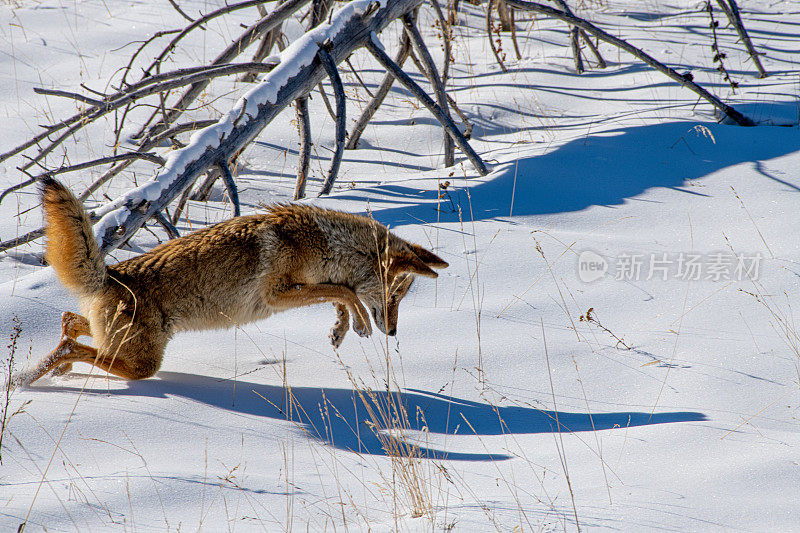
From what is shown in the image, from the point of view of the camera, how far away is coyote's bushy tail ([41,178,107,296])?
13.2 feet

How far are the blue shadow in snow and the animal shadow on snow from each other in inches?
115

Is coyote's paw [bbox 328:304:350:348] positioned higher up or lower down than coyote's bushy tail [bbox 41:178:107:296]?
lower down

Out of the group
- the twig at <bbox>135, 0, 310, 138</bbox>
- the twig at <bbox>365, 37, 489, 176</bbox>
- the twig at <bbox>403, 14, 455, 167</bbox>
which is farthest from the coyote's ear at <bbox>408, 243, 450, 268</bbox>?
the twig at <bbox>135, 0, 310, 138</bbox>

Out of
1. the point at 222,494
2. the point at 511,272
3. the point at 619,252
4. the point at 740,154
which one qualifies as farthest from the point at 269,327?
the point at 740,154

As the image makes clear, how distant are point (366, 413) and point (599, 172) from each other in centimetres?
470

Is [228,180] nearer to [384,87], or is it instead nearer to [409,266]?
[409,266]

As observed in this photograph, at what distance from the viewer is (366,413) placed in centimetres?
421

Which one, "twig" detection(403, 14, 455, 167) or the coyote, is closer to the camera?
the coyote

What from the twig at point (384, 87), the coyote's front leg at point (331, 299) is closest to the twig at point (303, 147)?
the coyote's front leg at point (331, 299)

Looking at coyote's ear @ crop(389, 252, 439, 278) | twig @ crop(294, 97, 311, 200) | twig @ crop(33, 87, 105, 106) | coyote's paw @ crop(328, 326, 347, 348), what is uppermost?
twig @ crop(33, 87, 105, 106)

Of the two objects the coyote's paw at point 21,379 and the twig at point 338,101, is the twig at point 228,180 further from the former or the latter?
the coyote's paw at point 21,379

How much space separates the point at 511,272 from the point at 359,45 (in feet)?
8.41

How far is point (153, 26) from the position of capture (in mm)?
12742

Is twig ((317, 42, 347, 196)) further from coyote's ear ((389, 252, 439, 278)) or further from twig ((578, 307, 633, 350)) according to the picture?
A: twig ((578, 307, 633, 350))
